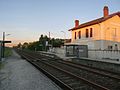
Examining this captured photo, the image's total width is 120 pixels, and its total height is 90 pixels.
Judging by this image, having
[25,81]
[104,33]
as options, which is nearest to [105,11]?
[104,33]

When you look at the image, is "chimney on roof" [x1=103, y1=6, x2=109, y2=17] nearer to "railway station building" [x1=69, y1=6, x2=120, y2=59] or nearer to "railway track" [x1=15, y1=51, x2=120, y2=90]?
"railway station building" [x1=69, y1=6, x2=120, y2=59]

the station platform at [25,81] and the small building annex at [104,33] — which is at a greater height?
the small building annex at [104,33]

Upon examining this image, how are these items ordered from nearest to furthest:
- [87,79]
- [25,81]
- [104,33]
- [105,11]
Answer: [25,81]
[87,79]
[104,33]
[105,11]

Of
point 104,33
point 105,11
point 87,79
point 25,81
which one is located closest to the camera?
point 25,81

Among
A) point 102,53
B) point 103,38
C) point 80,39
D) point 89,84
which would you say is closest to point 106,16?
point 103,38

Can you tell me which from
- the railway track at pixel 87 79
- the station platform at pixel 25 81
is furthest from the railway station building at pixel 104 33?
the station platform at pixel 25 81

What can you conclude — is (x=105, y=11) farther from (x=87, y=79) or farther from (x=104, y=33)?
(x=87, y=79)

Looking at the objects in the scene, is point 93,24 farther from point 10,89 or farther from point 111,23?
→ point 10,89

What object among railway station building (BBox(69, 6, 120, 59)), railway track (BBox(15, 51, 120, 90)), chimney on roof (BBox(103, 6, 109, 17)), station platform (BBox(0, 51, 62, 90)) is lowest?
station platform (BBox(0, 51, 62, 90))

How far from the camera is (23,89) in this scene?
9.12 metres

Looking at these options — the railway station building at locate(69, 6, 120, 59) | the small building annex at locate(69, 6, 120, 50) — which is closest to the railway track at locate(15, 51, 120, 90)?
the railway station building at locate(69, 6, 120, 59)

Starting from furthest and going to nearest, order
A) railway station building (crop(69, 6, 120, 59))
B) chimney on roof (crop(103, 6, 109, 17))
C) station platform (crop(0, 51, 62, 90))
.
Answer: chimney on roof (crop(103, 6, 109, 17)), railway station building (crop(69, 6, 120, 59)), station platform (crop(0, 51, 62, 90))

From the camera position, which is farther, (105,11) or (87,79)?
(105,11)

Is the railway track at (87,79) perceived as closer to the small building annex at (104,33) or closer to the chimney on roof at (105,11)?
the small building annex at (104,33)
